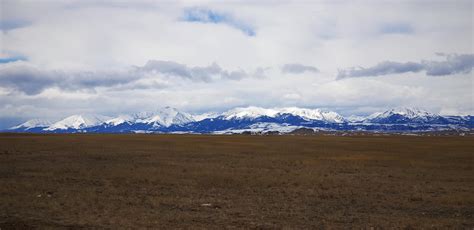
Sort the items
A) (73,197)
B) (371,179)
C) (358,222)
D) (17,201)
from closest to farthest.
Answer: (358,222), (17,201), (73,197), (371,179)

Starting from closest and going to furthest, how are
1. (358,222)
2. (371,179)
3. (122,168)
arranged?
(358,222) → (371,179) → (122,168)

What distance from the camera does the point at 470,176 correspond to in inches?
1296

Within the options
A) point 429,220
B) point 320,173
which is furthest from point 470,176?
point 429,220

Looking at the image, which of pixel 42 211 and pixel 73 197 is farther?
pixel 73 197

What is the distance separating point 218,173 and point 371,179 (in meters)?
10.6

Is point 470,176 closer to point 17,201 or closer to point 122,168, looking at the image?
point 122,168

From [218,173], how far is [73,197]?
41.8 ft


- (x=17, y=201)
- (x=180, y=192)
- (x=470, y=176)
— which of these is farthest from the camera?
(x=470, y=176)

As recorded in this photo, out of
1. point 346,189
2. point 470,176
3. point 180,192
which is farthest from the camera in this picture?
point 470,176

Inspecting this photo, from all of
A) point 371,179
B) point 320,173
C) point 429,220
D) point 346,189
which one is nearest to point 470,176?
point 371,179

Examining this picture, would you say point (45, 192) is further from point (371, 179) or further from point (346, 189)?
point (371, 179)

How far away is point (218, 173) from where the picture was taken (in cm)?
3228

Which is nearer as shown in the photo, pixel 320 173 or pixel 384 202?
pixel 384 202

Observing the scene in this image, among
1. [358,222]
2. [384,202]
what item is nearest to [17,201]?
[358,222]
